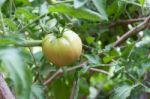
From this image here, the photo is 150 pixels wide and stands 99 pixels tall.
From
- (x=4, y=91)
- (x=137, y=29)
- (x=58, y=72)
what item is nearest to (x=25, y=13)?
(x=4, y=91)

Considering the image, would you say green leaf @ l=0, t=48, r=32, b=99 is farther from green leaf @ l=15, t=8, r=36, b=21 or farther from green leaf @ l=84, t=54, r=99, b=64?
green leaf @ l=84, t=54, r=99, b=64

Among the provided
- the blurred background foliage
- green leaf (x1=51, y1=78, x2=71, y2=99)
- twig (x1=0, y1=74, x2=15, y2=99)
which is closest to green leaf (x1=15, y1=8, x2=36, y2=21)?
the blurred background foliage

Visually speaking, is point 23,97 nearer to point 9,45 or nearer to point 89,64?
point 9,45

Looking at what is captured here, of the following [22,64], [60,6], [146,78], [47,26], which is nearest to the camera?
[22,64]

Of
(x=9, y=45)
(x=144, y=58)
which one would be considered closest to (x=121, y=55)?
(x=144, y=58)

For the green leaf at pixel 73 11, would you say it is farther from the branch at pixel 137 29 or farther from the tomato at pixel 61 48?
the branch at pixel 137 29

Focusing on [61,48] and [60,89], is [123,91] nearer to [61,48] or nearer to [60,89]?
[61,48]

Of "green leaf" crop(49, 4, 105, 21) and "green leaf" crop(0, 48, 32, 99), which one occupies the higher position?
"green leaf" crop(0, 48, 32, 99)
